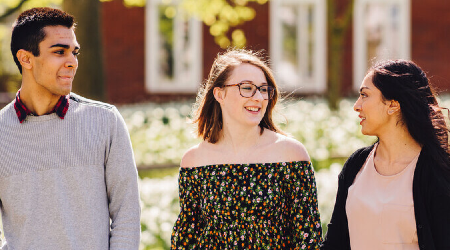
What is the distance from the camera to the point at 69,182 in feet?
10.6

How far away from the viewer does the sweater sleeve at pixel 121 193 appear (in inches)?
128

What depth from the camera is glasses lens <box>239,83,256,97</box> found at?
11.9 ft

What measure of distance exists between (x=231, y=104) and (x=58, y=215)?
3.66ft

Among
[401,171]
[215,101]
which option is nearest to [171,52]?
[215,101]

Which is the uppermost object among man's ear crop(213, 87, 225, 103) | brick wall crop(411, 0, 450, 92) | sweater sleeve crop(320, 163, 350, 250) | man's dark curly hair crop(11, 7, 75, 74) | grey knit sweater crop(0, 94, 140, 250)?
brick wall crop(411, 0, 450, 92)

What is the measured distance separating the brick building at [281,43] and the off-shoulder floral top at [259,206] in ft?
45.2

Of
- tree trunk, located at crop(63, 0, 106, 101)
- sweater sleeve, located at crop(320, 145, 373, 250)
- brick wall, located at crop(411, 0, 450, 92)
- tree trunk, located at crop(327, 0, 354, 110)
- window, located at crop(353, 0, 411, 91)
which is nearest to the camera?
sweater sleeve, located at crop(320, 145, 373, 250)

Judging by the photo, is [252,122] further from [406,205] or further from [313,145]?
[313,145]

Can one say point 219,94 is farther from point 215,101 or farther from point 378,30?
point 378,30

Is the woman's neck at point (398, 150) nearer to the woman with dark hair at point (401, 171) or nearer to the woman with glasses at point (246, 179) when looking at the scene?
the woman with dark hair at point (401, 171)

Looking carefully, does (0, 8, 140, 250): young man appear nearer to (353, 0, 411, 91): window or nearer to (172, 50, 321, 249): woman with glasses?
(172, 50, 321, 249): woman with glasses

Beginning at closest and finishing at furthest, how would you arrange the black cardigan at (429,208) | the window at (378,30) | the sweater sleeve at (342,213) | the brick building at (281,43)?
the black cardigan at (429,208) < the sweater sleeve at (342,213) < the brick building at (281,43) < the window at (378,30)

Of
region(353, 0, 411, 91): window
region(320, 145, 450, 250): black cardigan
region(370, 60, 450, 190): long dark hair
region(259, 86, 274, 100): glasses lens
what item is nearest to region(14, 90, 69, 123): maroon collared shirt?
region(259, 86, 274, 100): glasses lens

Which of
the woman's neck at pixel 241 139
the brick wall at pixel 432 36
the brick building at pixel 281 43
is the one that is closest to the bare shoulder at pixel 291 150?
the woman's neck at pixel 241 139
